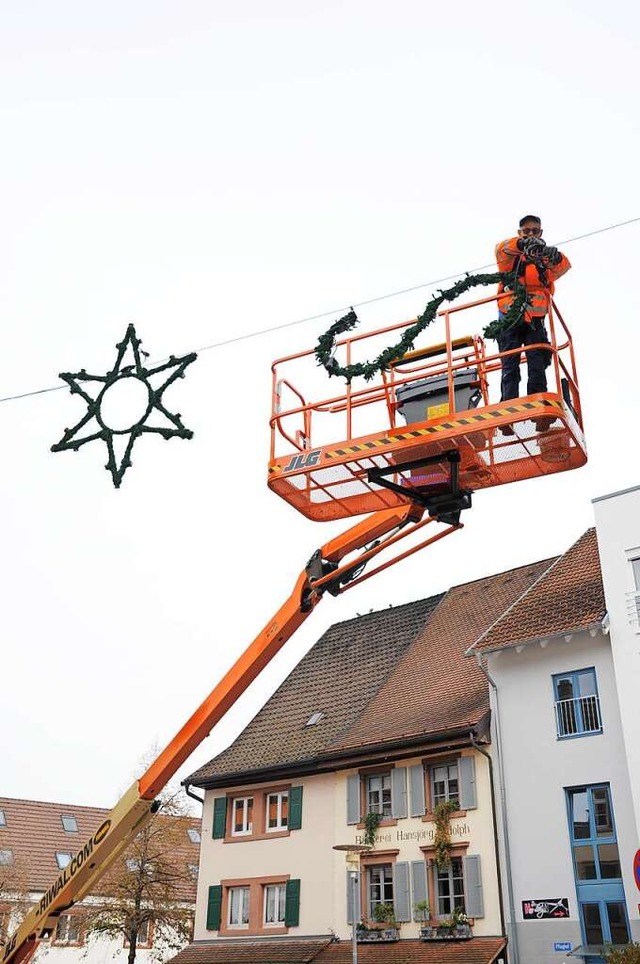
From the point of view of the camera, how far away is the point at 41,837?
49.7m

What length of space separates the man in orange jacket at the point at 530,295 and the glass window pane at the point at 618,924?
13916mm

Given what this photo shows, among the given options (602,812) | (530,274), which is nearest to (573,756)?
(602,812)

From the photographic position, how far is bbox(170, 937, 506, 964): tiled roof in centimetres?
2255

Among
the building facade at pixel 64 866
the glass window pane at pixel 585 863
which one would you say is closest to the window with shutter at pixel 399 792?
the glass window pane at pixel 585 863

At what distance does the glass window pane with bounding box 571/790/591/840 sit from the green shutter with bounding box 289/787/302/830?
9.20 meters

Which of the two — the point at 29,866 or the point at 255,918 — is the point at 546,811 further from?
the point at 29,866

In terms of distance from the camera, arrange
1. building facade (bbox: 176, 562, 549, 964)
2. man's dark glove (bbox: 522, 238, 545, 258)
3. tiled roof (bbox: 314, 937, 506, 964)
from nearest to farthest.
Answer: man's dark glove (bbox: 522, 238, 545, 258)
tiled roof (bbox: 314, 937, 506, 964)
building facade (bbox: 176, 562, 549, 964)

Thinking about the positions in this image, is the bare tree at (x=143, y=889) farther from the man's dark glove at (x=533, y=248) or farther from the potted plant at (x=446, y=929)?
the man's dark glove at (x=533, y=248)

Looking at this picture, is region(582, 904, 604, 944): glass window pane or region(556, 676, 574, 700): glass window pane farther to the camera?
region(556, 676, 574, 700): glass window pane

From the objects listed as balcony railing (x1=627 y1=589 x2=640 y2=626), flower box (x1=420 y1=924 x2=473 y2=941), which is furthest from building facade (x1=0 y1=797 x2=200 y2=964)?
balcony railing (x1=627 y1=589 x2=640 y2=626)

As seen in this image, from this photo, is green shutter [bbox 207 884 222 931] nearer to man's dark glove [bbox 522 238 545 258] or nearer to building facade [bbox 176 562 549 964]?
building facade [bbox 176 562 549 964]

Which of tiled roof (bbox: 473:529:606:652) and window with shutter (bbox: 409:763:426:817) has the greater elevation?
tiled roof (bbox: 473:529:606:652)

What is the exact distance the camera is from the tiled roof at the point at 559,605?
23812 millimetres

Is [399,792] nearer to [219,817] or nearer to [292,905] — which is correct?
[292,905]
